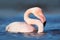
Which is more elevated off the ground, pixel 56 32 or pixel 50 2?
pixel 50 2

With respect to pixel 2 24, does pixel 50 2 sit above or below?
above

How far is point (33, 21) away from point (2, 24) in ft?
6.35

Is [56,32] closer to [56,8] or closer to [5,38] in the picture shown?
[5,38]

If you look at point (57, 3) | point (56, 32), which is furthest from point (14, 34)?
point (57, 3)

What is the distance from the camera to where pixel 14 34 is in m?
13.6

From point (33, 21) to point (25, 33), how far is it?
1.93 feet

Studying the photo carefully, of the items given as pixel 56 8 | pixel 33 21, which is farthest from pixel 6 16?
pixel 33 21

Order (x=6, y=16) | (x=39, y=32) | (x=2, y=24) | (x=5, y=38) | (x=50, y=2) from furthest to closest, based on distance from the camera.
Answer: (x=50, y=2) < (x=6, y=16) < (x=2, y=24) < (x=39, y=32) < (x=5, y=38)

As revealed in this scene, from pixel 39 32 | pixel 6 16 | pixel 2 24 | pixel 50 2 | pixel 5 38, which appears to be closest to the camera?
pixel 5 38

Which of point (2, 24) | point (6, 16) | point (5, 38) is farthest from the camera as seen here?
point (6, 16)

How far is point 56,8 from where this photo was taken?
19469 millimetres

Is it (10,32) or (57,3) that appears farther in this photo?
(57,3)

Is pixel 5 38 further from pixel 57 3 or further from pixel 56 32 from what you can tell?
pixel 57 3

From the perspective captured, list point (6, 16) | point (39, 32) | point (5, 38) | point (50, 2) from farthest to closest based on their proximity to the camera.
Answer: point (50, 2), point (6, 16), point (39, 32), point (5, 38)
